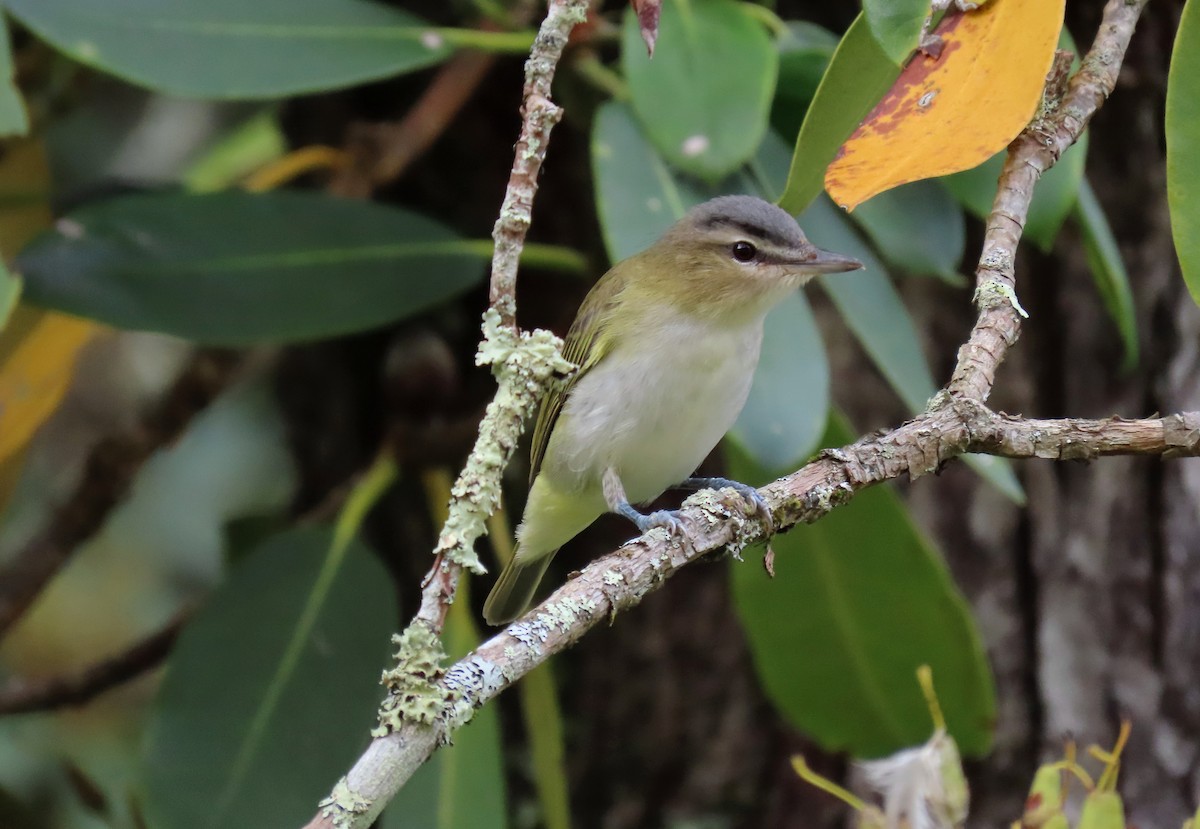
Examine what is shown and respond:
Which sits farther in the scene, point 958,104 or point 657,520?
point 657,520

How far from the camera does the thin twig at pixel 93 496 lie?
271cm

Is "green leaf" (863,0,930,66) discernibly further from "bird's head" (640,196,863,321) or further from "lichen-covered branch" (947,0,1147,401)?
"bird's head" (640,196,863,321)

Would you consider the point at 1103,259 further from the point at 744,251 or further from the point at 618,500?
the point at 618,500

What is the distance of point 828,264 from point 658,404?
365 millimetres

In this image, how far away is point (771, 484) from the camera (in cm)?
141

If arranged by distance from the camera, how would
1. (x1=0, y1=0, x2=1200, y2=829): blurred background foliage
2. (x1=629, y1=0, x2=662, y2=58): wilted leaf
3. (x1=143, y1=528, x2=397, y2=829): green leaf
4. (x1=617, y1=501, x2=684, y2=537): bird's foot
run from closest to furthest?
(x1=629, y1=0, x2=662, y2=58): wilted leaf < (x1=617, y1=501, x2=684, y2=537): bird's foot < (x1=0, y1=0, x2=1200, y2=829): blurred background foliage < (x1=143, y1=528, x2=397, y2=829): green leaf

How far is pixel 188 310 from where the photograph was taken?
7.59 feet

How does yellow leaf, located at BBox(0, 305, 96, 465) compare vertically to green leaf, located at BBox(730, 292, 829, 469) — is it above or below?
above

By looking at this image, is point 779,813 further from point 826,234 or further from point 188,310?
point 188,310

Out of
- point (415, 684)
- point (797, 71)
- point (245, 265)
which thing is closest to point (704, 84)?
point (797, 71)

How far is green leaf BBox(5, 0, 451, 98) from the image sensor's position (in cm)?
216

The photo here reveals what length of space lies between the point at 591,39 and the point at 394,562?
4.66 ft

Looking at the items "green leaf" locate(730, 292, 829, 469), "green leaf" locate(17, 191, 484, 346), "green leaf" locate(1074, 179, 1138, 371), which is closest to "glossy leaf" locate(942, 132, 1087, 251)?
"green leaf" locate(1074, 179, 1138, 371)

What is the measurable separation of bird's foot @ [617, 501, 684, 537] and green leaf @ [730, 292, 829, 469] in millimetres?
217
